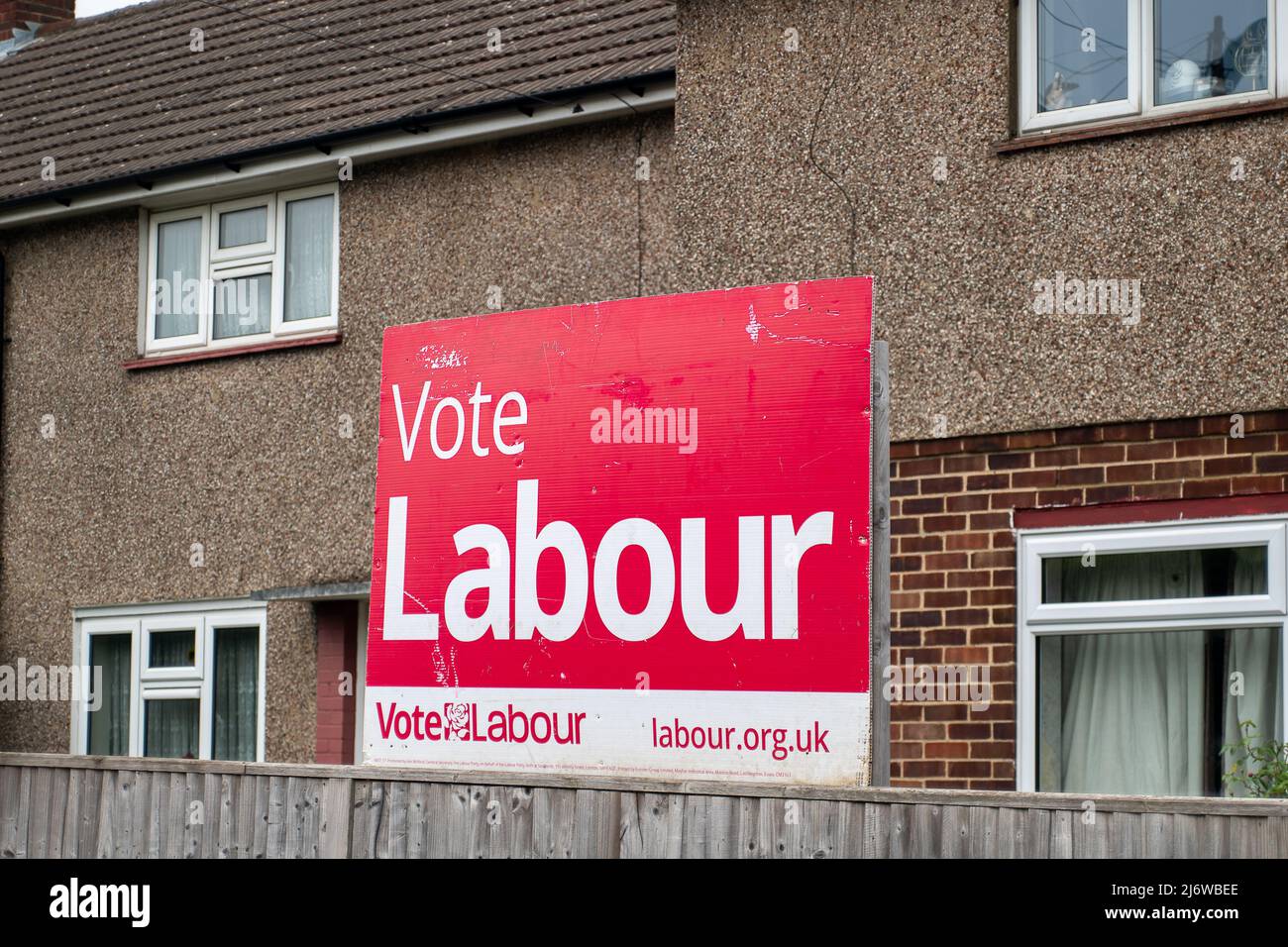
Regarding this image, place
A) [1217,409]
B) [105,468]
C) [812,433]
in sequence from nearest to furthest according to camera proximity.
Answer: [812,433]
[1217,409]
[105,468]

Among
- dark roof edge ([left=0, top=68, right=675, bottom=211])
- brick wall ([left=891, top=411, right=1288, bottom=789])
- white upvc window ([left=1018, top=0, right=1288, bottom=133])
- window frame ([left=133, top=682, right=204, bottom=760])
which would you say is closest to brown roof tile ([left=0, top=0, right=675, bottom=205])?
dark roof edge ([left=0, top=68, right=675, bottom=211])

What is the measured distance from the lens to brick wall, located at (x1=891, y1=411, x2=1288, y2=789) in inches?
293

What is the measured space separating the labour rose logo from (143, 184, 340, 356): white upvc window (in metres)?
5.96

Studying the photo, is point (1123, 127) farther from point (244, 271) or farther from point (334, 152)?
point (244, 271)

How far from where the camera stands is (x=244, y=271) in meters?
11.8

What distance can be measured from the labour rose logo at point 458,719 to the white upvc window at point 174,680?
19.3 feet

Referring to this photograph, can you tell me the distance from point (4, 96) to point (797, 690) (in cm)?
1143

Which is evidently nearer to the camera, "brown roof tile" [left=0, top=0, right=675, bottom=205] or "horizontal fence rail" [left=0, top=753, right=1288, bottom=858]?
"horizontal fence rail" [left=0, top=753, right=1288, bottom=858]

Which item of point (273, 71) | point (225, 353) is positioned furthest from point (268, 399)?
point (273, 71)

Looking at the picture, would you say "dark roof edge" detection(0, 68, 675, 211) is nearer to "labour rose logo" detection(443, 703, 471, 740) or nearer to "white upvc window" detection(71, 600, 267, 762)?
"white upvc window" detection(71, 600, 267, 762)
